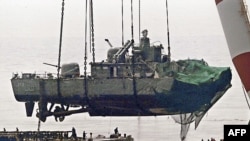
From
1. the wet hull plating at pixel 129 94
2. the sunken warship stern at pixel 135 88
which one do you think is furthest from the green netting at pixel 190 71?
the wet hull plating at pixel 129 94

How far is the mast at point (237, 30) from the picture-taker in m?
33.6

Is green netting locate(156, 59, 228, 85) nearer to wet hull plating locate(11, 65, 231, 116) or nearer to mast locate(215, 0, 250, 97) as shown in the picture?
wet hull plating locate(11, 65, 231, 116)

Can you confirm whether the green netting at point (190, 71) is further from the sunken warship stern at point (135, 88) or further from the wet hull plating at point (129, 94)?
the wet hull plating at point (129, 94)

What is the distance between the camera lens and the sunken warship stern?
197 ft

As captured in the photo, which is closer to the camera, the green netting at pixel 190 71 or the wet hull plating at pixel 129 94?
the wet hull plating at pixel 129 94

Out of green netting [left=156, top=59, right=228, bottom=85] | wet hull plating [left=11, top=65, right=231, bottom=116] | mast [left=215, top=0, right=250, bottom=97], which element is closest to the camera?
mast [left=215, top=0, right=250, bottom=97]

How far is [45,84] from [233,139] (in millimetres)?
39537

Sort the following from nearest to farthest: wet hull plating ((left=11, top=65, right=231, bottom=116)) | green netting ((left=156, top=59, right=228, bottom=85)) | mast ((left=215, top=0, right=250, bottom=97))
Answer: mast ((left=215, top=0, right=250, bottom=97)), wet hull plating ((left=11, top=65, right=231, bottom=116)), green netting ((left=156, top=59, right=228, bottom=85))

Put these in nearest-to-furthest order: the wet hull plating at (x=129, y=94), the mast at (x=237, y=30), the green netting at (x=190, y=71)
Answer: the mast at (x=237, y=30) < the wet hull plating at (x=129, y=94) < the green netting at (x=190, y=71)

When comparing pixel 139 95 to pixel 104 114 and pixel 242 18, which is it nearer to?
pixel 104 114

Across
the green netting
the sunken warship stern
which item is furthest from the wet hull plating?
the green netting

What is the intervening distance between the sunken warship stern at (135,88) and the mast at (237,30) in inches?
1003

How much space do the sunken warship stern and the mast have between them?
2548cm

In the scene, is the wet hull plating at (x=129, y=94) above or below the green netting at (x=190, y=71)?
below
